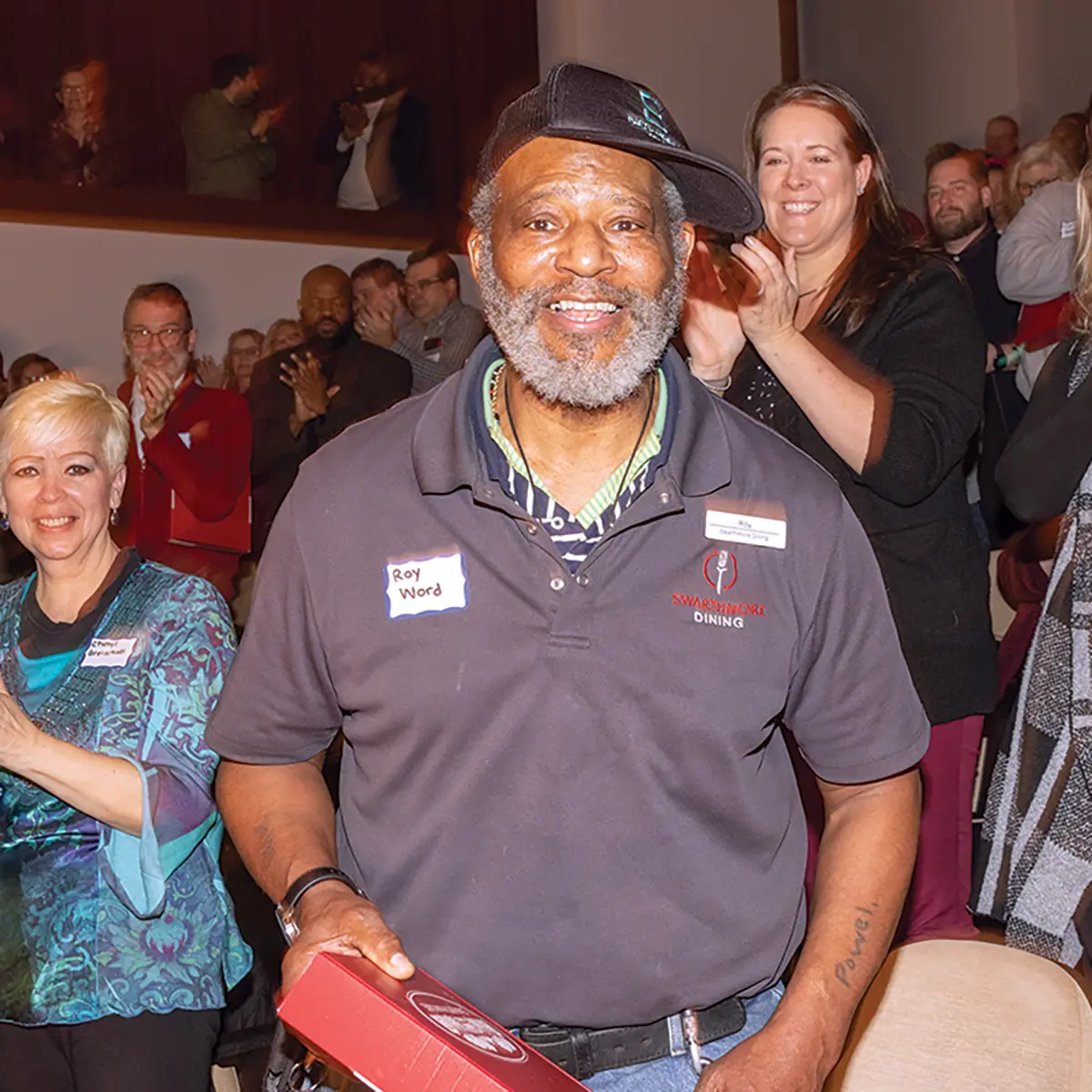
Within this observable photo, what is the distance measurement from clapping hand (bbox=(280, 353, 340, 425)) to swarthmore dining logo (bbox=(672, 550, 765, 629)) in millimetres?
4744

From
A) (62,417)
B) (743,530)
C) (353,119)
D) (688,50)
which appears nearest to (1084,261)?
(743,530)

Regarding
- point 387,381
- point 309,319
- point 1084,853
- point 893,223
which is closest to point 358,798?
point 1084,853

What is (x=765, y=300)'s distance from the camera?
108 inches

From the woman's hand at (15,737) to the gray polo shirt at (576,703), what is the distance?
68 centimetres

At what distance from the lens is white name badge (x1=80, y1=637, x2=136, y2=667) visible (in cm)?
275

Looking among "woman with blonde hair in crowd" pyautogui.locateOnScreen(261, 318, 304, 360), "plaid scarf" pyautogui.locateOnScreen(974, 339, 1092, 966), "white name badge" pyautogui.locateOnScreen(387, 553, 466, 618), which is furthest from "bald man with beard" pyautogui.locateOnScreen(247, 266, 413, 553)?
"white name badge" pyautogui.locateOnScreen(387, 553, 466, 618)

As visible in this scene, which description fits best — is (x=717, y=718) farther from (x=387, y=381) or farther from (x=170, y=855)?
(x=387, y=381)

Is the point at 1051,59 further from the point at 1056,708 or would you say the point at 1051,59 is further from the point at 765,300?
the point at 1056,708

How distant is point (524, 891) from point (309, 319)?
5744mm

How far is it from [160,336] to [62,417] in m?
2.37

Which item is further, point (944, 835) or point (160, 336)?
point (160, 336)

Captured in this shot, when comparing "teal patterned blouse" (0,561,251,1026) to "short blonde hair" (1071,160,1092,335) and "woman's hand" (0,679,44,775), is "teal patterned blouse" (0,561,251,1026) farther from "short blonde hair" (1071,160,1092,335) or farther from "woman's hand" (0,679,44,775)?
"short blonde hair" (1071,160,1092,335)

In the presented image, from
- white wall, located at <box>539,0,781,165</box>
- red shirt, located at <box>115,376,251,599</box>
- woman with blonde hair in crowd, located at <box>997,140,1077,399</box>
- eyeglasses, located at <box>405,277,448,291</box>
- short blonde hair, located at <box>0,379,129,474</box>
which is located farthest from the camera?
white wall, located at <box>539,0,781,165</box>

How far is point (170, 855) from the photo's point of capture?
2.62m
